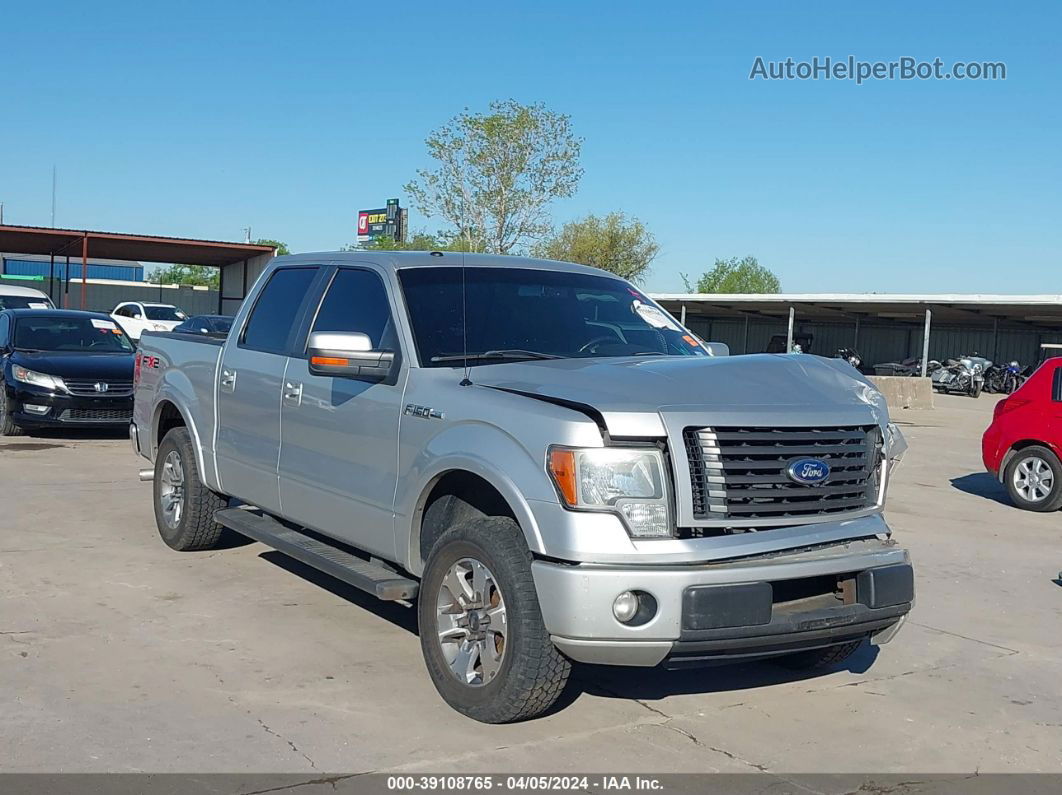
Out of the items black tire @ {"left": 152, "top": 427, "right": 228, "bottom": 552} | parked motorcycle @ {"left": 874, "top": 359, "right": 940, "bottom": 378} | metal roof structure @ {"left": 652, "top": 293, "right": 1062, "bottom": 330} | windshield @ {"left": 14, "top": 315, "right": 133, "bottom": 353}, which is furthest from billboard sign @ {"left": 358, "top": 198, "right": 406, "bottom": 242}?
black tire @ {"left": 152, "top": 427, "right": 228, "bottom": 552}

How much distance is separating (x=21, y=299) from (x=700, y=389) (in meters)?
23.2

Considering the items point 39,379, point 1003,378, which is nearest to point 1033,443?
point 39,379

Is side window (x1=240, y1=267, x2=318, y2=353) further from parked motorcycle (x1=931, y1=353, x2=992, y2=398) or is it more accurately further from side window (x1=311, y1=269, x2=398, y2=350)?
parked motorcycle (x1=931, y1=353, x2=992, y2=398)

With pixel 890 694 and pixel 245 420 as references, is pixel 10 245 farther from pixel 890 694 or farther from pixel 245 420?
pixel 890 694

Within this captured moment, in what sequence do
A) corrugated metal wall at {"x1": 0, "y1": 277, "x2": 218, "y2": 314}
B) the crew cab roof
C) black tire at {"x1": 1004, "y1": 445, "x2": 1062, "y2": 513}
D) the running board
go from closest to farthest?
the running board, the crew cab roof, black tire at {"x1": 1004, "y1": 445, "x2": 1062, "y2": 513}, corrugated metal wall at {"x1": 0, "y1": 277, "x2": 218, "y2": 314}

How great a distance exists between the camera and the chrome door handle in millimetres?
6027

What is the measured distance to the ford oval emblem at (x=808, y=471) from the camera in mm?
4500

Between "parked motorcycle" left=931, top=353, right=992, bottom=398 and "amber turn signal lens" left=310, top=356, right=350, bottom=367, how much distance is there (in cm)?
3461

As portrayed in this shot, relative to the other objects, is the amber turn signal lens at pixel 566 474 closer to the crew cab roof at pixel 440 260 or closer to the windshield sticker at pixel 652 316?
the crew cab roof at pixel 440 260

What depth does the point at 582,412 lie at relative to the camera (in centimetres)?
438

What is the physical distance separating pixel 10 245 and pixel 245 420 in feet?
136

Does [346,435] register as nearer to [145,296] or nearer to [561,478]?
[561,478]
